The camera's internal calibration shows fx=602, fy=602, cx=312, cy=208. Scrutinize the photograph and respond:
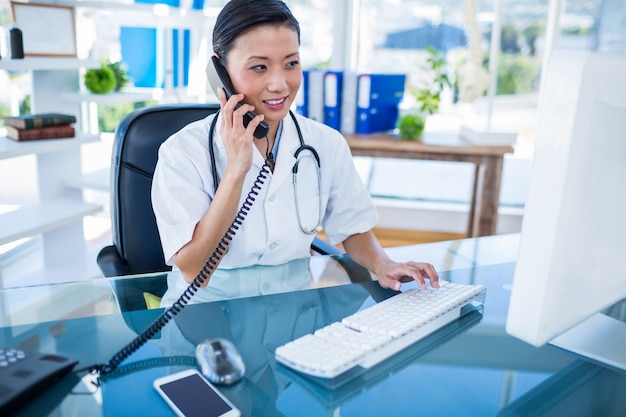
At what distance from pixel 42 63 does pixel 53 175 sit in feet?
2.17

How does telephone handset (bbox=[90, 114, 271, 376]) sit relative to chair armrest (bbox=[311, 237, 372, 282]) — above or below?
above

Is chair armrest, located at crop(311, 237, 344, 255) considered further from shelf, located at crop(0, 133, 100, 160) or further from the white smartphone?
shelf, located at crop(0, 133, 100, 160)

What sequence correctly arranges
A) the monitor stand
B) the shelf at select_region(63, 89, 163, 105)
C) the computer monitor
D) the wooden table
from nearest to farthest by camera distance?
the computer monitor → the monitor stand → the shelf at select_region(63, 89, 163, 105) → the wooden table

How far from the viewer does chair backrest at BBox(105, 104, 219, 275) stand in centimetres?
167

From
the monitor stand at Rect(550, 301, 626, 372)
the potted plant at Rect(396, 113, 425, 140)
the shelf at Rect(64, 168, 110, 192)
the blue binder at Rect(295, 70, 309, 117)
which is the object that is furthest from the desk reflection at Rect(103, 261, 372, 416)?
Answer: the blue binder at Rect(295, 70, 309, 117)

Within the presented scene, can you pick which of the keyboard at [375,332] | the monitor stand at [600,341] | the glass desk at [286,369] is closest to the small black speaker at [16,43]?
the glass desk at [286,369]

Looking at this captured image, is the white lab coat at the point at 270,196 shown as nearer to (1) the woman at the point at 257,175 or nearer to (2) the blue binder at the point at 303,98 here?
(1) the woman at the point at 257,175

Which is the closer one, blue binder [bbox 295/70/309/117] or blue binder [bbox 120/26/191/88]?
blue binder [bbox 120/26/191/88]

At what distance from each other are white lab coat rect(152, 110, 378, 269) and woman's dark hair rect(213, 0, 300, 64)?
224 mm

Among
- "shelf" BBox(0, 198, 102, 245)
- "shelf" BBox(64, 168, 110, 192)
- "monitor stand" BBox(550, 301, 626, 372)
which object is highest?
"monitor stand" BBox(550, 301, 626, 372)

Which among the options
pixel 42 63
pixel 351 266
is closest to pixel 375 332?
pixel 351 266

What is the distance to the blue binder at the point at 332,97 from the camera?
3209 millimetres

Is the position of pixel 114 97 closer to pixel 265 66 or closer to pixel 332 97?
pixel 332 97

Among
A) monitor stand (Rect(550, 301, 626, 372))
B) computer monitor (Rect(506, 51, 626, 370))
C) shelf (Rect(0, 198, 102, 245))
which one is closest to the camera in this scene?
computer monitor (Rect(506, 51, 626, 370))
